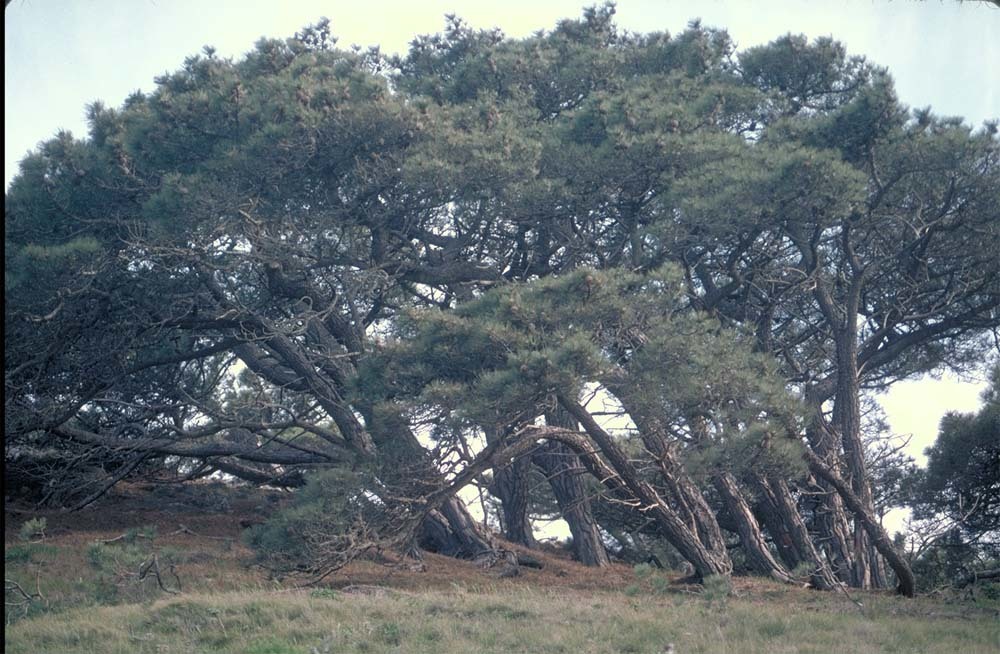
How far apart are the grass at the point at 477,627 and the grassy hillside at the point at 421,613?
18 millimetres

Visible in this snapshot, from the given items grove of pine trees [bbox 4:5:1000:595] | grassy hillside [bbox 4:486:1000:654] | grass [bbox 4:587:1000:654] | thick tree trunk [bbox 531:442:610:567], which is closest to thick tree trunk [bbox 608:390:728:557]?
grove of pine trees [bbox 4:5:1000:595]

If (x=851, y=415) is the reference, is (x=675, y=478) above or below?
below

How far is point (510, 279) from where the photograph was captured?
538 inches

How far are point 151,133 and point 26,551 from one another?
4.91 metres

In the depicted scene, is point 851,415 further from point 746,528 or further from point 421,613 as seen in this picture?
point 421,613

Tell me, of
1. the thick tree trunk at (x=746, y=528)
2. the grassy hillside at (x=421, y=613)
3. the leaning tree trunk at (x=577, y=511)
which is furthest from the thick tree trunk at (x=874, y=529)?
the leaning tree trunk at (x=577, y=511)

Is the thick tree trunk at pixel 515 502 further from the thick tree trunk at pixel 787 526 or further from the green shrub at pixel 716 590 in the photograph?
the green shrub at pixel 716 590

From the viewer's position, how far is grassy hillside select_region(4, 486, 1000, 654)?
8773 mm

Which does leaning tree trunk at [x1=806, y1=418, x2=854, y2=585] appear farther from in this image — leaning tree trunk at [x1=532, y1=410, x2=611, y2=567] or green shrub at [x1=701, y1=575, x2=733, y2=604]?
green shrub at [x1=701, y1=575, x2=733, y2=604]

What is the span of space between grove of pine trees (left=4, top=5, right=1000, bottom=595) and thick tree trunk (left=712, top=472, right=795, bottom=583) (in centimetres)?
5

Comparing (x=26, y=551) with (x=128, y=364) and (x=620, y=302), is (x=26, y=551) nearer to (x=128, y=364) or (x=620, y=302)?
(x=128, y=364)

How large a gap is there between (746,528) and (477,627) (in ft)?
18.0

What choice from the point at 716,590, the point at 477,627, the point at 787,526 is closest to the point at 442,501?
the point at 477,627

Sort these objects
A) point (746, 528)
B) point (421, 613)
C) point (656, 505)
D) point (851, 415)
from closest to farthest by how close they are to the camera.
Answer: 1. point (421, 613)
2. point (656, 505)
3. point (746, 528)
4. point (851, 415)
